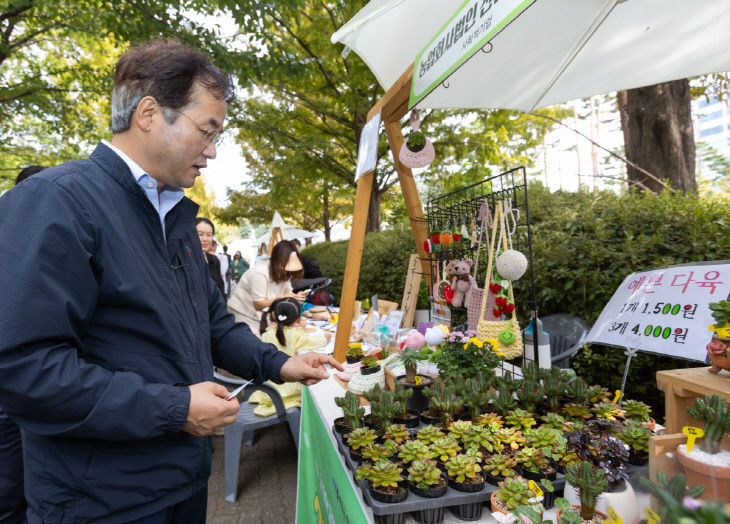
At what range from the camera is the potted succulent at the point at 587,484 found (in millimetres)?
887

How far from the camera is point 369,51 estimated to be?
2.48 metres

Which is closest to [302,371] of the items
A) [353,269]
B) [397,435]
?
[397,435]

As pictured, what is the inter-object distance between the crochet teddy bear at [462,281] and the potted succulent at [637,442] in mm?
1183

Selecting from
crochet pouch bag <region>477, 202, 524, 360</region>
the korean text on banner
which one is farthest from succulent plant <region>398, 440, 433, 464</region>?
the korean text on banner

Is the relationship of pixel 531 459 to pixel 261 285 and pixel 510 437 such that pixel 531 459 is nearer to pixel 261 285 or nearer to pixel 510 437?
pixel 510 437

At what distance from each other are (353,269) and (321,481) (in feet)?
4.53

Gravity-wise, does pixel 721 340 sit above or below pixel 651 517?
above

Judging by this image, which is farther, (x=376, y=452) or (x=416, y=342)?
(x=416, y=342)

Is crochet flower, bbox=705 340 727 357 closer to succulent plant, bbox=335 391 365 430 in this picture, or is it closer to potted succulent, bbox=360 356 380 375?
succulent plant, bbox=335 391 365 430

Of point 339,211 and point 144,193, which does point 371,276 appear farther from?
point 339,211

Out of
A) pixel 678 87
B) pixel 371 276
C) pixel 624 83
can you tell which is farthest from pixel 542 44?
pixel 371 276

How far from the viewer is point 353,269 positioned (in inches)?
113

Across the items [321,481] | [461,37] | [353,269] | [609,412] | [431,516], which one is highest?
[461,37]

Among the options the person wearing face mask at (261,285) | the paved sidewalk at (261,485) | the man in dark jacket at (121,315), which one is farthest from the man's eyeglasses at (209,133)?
the person wearing face mask at (261,285)
